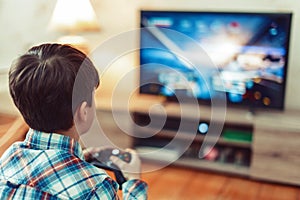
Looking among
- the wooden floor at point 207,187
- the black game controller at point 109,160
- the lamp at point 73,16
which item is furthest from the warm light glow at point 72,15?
the black game controller at point 109,160

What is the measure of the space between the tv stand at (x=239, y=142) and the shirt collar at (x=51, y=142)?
182 cm

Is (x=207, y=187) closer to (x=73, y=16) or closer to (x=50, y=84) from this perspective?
(x=73, y=16)

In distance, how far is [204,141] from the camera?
2.71 m

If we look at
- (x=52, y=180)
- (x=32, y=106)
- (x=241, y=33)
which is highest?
(x=241, y=33)

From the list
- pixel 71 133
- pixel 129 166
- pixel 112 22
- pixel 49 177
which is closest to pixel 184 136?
pixel 112 22

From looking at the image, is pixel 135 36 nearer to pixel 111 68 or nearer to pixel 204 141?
pixel 111 68

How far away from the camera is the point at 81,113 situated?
3.01 ft

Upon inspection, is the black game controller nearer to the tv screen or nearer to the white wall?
the tv screen

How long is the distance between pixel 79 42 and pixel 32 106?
2.16 metres

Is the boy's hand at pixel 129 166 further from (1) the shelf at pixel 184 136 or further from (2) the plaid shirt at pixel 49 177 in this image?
(1) the shelf at pixel 184 136

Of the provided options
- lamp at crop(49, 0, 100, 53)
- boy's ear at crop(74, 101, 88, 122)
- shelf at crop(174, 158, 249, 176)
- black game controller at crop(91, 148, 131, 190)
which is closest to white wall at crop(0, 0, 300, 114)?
lamp at crop(49, 0, 100, 53)

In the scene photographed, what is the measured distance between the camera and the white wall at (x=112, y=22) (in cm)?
280

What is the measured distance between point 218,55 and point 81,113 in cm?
191

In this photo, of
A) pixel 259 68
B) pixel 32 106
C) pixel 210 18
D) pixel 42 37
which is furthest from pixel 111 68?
pixel 32 106
